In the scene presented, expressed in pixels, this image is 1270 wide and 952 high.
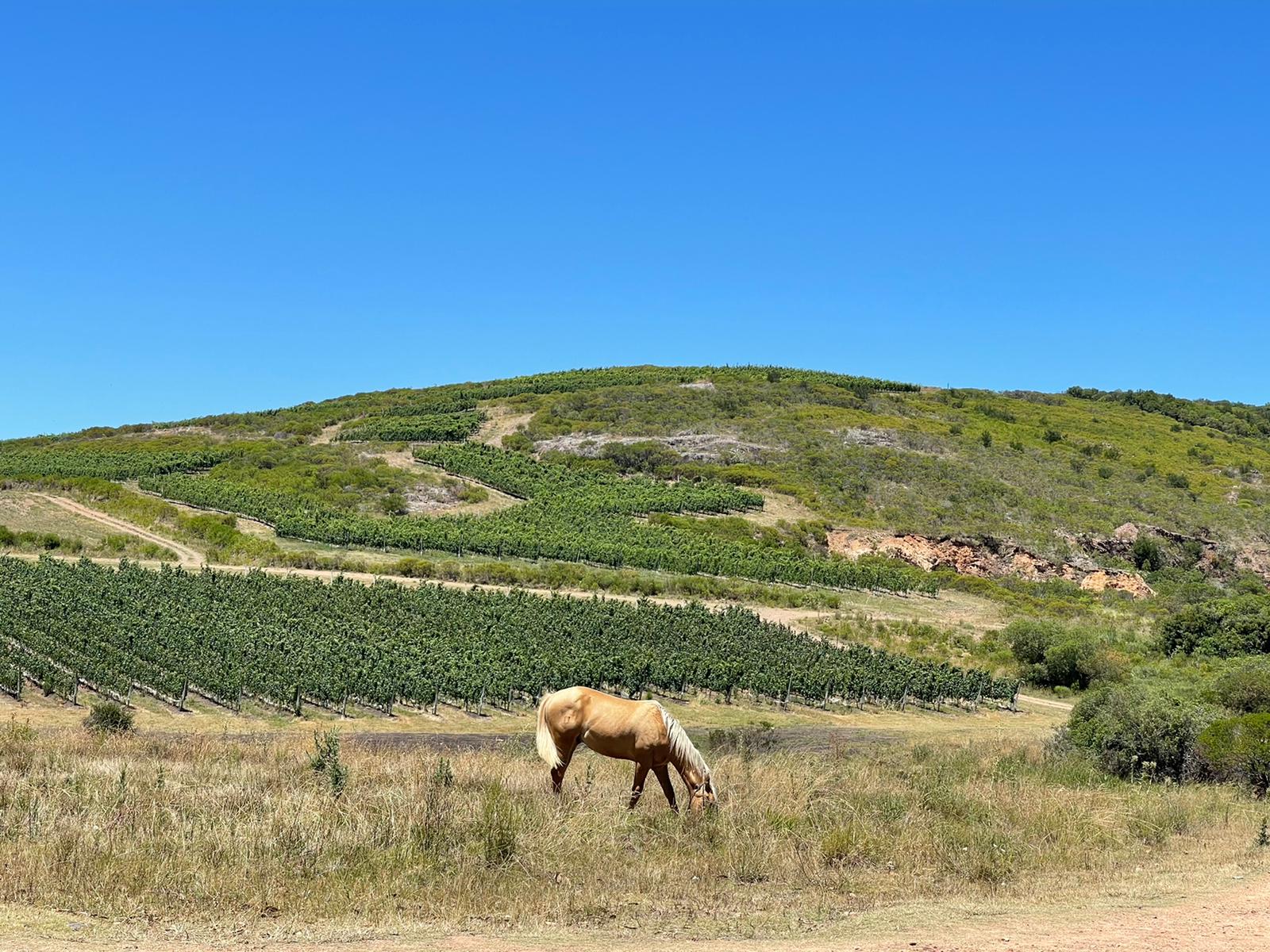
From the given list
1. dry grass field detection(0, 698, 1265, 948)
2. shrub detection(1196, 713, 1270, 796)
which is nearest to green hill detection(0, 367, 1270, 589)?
shrub detection(1196, 713, 1270, 796)

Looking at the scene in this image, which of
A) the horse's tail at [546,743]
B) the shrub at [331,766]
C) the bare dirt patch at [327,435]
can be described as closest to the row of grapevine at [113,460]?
the bare dirt patch at [327,435]

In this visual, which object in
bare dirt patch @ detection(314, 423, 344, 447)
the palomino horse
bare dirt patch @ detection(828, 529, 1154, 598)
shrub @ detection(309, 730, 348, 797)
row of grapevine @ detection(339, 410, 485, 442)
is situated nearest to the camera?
shrub @ detection(309, 730, 348, 797)

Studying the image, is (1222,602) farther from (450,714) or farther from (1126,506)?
(1126,506)

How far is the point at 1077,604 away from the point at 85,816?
60.9 m

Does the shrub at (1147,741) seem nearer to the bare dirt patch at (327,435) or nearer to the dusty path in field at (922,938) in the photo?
the dusty path in field at (922,938)

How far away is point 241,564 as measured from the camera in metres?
57.0

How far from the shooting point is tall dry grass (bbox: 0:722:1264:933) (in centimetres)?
964

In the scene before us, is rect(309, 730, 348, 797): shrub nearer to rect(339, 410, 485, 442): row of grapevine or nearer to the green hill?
the green hill

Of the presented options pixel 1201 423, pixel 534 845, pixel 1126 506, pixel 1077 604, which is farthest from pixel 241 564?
pixel 1201 423

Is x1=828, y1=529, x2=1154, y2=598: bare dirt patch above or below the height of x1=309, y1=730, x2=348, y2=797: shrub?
above

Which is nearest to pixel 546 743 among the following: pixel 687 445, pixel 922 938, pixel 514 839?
pixel 514 839

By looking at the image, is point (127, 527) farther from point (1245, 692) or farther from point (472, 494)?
point (1245, 692)

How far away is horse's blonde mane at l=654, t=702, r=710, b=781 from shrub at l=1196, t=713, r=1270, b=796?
11566mm

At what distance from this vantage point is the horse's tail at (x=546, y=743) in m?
13.3
